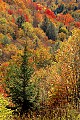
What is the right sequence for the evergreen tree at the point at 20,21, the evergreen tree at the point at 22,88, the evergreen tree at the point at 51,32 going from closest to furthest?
the evergreen tree at the point at 22,88 < the evergreen tree at the point at 51,32 < the evergreen tree at the point at 20,21

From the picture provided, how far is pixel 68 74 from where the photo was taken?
29125mm

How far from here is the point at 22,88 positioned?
25.4m

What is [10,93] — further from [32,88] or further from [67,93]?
[67,93]

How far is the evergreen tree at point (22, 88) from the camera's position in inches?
1006

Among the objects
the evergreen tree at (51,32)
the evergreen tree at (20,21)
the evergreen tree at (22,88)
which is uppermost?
the evergreen tree at (22,88)

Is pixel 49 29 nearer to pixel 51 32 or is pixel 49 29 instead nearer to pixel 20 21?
pixel 51 32

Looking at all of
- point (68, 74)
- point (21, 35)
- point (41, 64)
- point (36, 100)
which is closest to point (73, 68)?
point (68, 74)

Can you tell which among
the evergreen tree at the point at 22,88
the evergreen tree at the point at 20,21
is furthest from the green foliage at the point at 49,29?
the evergreen tree at the point at 22,88

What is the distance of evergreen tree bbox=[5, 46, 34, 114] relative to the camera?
83.8 feet

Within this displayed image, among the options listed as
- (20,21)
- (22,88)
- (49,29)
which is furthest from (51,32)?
(22,88)

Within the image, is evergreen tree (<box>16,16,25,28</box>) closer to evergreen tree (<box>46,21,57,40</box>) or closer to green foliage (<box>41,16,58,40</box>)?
green foliage (<box>41,16,58,40</box>)

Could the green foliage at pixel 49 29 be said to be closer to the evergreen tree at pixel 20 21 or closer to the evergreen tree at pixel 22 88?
the evergreen tree at pixel 20 21

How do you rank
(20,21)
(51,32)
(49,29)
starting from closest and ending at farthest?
(49,29), (20,21), (51,32)

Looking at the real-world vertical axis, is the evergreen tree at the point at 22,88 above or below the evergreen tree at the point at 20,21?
above
